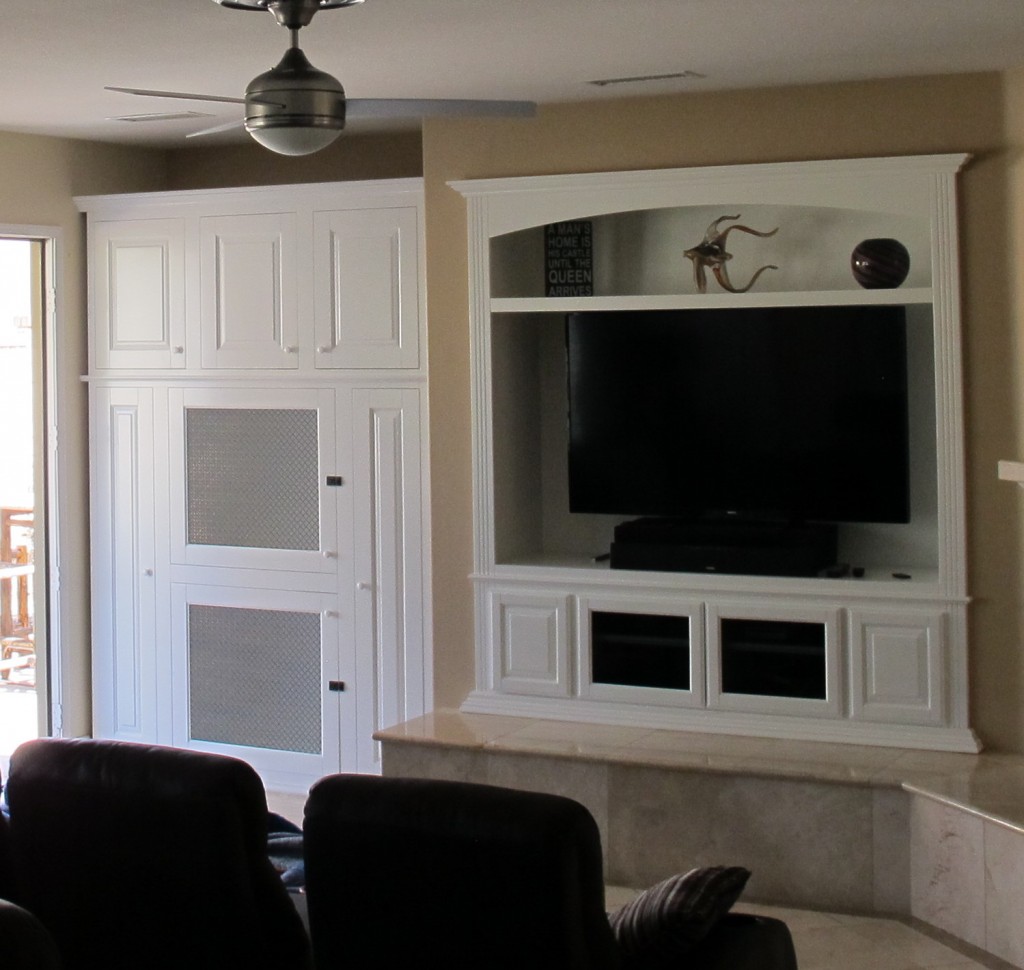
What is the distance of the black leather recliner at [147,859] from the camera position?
2.65 meters

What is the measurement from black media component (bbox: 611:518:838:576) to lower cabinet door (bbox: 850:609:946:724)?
295mm

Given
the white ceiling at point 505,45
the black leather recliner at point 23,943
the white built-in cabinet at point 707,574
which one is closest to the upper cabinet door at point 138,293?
the white ceiling at point 505,45

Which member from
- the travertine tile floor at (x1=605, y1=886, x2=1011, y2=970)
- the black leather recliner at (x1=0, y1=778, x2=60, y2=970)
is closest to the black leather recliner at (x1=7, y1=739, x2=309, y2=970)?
the black leather recliner at (x1=0, y1=778, x2=60, y2=970)

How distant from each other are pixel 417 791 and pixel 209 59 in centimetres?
280

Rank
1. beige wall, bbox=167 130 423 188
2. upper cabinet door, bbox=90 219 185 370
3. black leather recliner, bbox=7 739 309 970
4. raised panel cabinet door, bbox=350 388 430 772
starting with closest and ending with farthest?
black leather recliner, bbox=7 739 309 970
raised panel cabinet door, bbox=350 388 430 772
upper cabinet door, bbox=90 219 185 370
beige wall, bbox=167 130 423 188

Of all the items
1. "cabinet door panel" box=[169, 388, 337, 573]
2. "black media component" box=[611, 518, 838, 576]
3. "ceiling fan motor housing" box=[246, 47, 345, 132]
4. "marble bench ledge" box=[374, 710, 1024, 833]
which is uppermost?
"ceiling fan motor housing" box=[246, 47, 345, 132]

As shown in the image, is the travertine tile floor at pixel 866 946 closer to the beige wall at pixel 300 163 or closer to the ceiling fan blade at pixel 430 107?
the ceiling fan blade at pixel 430 107

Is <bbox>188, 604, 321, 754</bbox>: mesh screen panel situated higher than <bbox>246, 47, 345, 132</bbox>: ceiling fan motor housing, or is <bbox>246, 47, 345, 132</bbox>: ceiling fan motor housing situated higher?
<bbox>246, 47, 345, 132</bbox>: ceiling fan motor housing

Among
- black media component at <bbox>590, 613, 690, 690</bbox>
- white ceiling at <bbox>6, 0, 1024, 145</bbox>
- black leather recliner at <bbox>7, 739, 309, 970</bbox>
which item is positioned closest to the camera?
black leather recliner at <bbox>7, 739, 309, 970</bbox>

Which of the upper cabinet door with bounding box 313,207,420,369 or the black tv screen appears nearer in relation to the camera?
the black tv screen

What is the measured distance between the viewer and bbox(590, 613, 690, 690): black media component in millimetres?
5254

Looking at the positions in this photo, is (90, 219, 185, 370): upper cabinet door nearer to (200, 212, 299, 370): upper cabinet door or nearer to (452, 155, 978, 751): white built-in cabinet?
(200, 212, 299, 370): upper cabinet door

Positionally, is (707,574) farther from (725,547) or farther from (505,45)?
(505,45)

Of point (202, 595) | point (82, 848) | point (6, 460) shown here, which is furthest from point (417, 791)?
point (6, 460)
